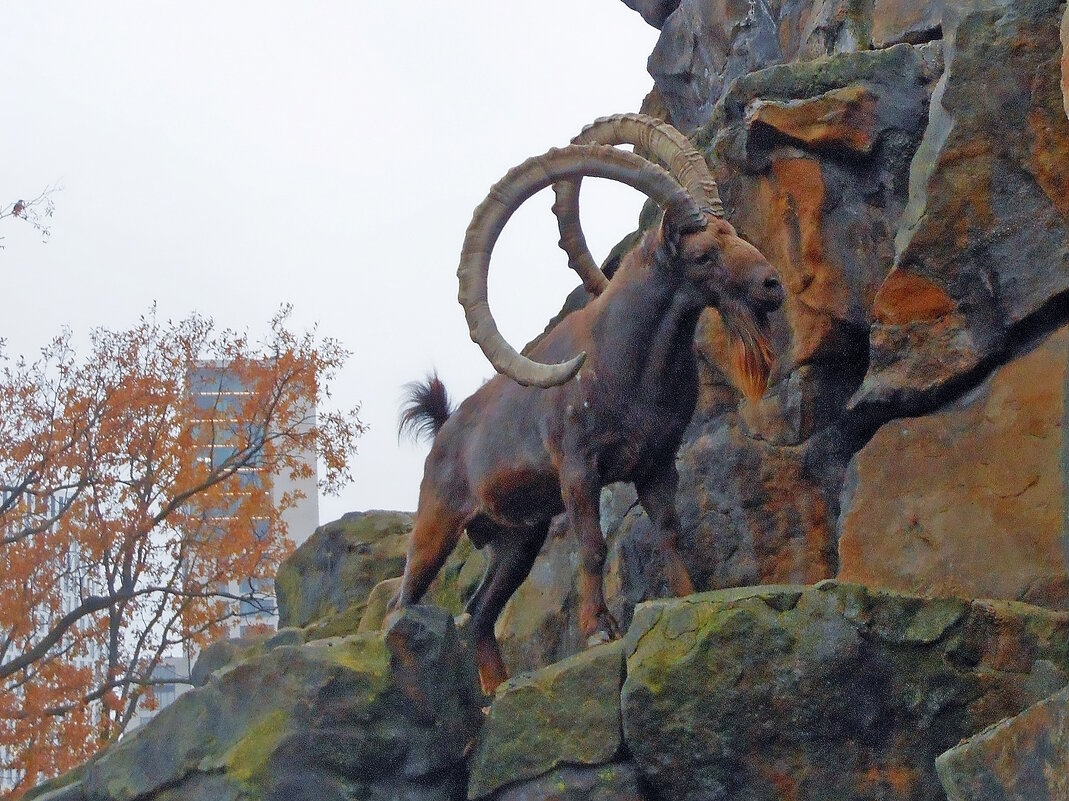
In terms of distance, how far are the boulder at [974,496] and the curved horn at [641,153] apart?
4.99 feet

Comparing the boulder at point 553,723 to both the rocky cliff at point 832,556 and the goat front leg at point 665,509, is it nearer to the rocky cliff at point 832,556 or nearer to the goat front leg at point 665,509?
the rocky cliff at point 832,556

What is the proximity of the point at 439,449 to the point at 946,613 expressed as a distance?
10.3ft

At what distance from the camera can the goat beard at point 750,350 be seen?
6676mm

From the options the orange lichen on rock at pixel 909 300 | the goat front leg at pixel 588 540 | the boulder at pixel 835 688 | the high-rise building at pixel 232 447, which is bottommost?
the boulder at pixel 835 688

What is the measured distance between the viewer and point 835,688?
5527mm

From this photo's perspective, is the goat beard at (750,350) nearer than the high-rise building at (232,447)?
Yes

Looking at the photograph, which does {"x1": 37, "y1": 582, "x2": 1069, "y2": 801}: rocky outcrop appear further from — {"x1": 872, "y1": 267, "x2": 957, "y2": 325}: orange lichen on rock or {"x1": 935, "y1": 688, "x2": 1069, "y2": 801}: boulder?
{"x1": 872, "y1": 267, "x2": 957, "y2": 325}: orange lichen on rock

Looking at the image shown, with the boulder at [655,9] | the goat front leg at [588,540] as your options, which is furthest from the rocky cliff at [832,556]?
the boulder at [655,9]

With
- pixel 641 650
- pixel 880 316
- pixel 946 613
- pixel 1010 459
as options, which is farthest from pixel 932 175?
pixel 641 650

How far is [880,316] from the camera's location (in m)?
7.02

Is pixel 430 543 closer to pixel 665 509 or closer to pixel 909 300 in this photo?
pixel 665 509

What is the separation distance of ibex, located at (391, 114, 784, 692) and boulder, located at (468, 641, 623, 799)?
0.63 m

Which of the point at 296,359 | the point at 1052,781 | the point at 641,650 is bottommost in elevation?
the point at 1052,781

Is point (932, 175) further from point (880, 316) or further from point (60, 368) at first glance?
point (60, 368)
